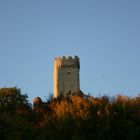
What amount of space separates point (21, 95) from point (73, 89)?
94.3ft

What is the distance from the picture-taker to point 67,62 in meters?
121

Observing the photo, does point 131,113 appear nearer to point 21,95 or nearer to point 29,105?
point 29,105

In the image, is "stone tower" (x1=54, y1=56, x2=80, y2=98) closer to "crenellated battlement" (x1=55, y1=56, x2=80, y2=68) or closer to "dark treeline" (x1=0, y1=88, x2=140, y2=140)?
"crenellated battlement" (x1=55, y1=56, x2=80, y2=68)

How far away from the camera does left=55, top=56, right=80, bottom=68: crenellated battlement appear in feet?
396

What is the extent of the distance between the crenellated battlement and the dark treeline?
167 feet

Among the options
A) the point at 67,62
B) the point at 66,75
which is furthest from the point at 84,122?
the point at 67,62

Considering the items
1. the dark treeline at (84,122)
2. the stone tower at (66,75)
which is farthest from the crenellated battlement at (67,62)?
the dark treeline at (84,122)

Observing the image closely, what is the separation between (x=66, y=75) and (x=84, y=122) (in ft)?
184

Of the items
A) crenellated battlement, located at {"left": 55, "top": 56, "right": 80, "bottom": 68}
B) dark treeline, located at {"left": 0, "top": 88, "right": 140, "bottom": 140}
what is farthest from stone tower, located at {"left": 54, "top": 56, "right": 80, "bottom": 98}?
dark treeline, located at {"left": 0, "top": 88, "right": 140, "bottom": 140}

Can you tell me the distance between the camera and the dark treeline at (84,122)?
59.5 m

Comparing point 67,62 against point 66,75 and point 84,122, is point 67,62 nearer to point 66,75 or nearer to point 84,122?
point 66,75

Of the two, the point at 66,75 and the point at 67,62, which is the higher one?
the point at 67,62

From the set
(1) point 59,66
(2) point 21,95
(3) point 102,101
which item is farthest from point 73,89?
(3) point 102,101

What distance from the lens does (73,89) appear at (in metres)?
116
